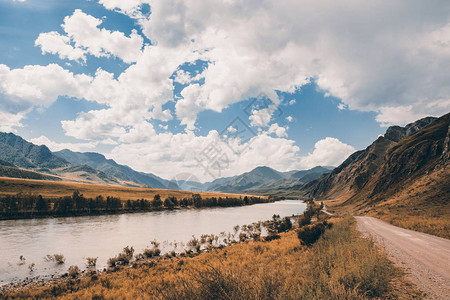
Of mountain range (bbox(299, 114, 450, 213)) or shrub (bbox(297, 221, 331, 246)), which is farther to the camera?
mountain range (bbox(299, 114, 450, 213))

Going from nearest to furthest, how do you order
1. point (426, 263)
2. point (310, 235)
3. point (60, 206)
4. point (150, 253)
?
point (426, 263)
point (310, 235)
point (150, 253)
point (60, 206)

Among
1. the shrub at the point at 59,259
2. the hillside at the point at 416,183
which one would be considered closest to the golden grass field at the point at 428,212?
the hillside at the point at 416,183

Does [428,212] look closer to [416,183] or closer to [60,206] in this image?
[416,183]

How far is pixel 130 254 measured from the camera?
27.3m

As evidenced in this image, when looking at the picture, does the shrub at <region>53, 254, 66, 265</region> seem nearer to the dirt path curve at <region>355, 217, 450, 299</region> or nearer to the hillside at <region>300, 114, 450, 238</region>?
the dirt path curve at <region>355, 217, 450, 299</region>

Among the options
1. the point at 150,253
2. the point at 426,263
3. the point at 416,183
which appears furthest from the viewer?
the point at 416,183

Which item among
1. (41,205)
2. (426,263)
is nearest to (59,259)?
(426,263)

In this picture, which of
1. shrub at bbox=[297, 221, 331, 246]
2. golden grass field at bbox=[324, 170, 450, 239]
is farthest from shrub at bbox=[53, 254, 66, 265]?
golden grass field at bbox=[324, 170, 450, 239]

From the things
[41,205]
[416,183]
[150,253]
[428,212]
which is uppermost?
[416,183]

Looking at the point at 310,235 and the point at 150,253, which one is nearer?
the point at 310,235

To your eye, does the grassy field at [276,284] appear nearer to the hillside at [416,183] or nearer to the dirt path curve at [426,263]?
the dirt path curve at [426,263]

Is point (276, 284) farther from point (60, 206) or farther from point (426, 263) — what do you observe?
point (60, 206)

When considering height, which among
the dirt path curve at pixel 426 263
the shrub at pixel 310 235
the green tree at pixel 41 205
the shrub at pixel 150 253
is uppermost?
the dirt path curve at pixel 426 263

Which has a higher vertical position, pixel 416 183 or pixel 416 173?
pixel 416 173
